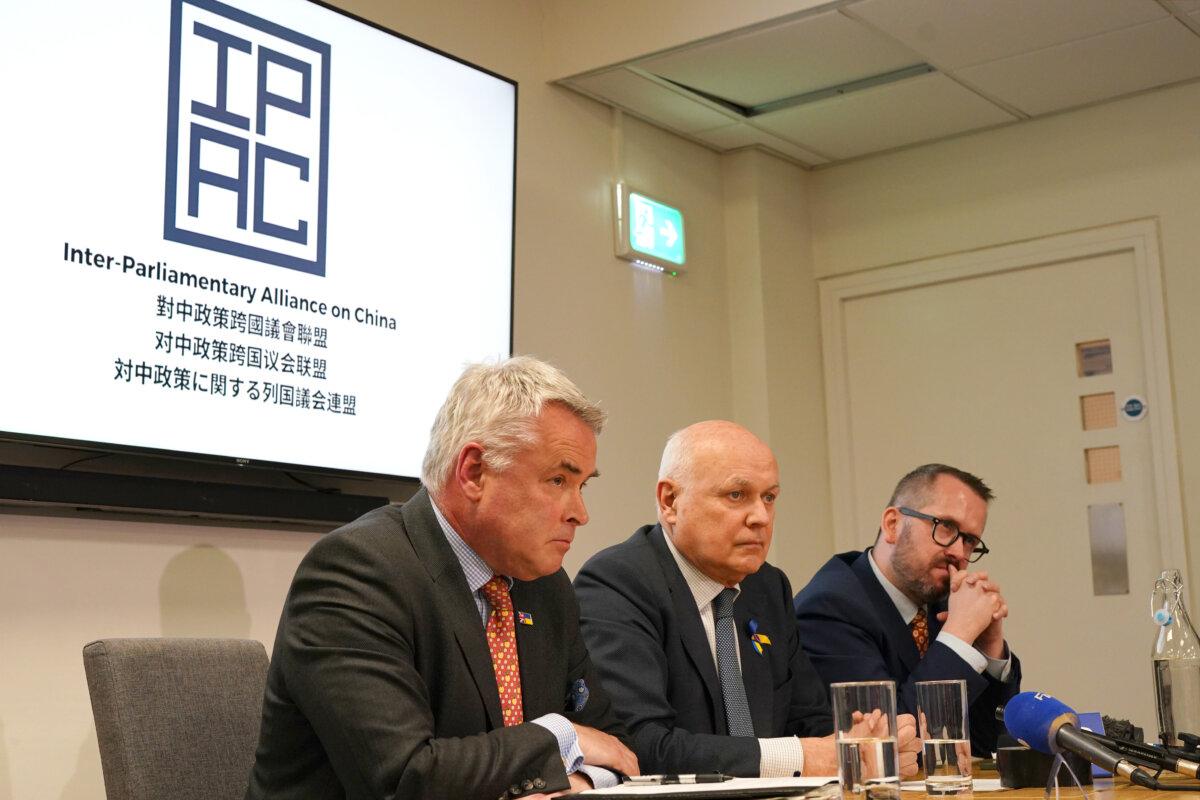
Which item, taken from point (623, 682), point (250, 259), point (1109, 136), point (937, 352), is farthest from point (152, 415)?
point (1109, 136)

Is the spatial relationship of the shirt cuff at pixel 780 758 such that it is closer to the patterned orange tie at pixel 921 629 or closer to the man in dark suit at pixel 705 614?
the man in dark suit at pixel 705 614

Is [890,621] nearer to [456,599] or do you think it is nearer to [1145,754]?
[1145,754]

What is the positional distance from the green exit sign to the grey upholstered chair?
276 cm

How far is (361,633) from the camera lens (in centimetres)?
177

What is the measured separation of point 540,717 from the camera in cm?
193

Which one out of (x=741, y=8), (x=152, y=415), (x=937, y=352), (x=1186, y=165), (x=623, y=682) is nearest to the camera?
(x=623, y=682)

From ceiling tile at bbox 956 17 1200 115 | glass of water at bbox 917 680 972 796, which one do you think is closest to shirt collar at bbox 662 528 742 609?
glass of water at bbox 917 680 972 796

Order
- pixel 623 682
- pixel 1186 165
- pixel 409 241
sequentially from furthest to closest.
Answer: pixel 1186 165, pixel 409 241, pixel 623 682

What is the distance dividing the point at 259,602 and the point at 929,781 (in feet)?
6.64

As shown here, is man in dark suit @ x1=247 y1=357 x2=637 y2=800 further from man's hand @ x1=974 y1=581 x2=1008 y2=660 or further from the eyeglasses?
the eyeglasses

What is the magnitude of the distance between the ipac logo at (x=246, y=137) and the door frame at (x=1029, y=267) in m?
2.57

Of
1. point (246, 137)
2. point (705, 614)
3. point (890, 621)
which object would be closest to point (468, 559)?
point (705, 614)

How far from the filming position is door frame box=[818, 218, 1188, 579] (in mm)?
4566

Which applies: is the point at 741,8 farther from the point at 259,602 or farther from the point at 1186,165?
the point at 259,602
